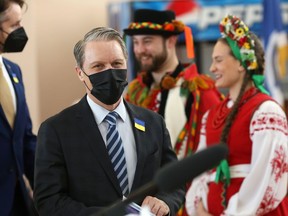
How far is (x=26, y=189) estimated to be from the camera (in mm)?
2748

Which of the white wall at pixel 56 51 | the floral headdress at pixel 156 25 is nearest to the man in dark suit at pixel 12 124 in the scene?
the floral headdress at pixel 156 25

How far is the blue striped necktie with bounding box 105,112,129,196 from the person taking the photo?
1.92 meters

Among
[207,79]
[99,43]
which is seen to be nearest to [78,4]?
[207,79]

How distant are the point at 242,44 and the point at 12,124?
102cm

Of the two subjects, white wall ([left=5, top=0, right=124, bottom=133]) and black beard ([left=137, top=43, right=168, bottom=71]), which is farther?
white wall ([left=5, top=0, right=124, bottom=133])

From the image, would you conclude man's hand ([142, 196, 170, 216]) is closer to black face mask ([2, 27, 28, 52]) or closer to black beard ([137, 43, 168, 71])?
black face mask ([2, 27, 28, 52])

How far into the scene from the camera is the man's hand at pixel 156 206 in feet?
6.14

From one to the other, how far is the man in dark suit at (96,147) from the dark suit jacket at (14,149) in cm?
76

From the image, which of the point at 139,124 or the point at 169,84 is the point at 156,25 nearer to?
the point at 169,84

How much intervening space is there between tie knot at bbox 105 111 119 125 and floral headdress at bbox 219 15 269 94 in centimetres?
100

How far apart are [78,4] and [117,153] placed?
377cm

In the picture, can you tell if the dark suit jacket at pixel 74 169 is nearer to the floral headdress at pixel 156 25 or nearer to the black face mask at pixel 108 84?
the black face mask at pixel 108 84

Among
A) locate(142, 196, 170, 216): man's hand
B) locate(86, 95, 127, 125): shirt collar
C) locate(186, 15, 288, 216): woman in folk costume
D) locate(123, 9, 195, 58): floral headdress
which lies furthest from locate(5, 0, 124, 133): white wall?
locate(142, 196, 170, 216): man's hand

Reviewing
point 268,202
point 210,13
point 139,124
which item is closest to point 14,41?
point 139,124
